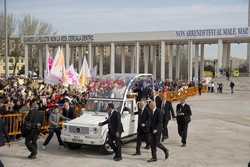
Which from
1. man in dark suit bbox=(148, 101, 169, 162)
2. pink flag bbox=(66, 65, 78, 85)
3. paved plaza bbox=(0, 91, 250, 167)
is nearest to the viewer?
paved plaza bbox=(0, 91, 250, 167)

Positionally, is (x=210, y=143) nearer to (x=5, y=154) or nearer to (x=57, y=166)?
(x=57, y=166)

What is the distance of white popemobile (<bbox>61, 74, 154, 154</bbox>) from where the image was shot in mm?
10750

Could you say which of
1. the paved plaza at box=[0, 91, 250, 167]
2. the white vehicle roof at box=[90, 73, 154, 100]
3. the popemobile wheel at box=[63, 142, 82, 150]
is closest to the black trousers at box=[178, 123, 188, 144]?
the paved plaza at box=[0, 91, 250, 167]

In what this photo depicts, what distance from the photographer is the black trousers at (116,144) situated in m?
10.3

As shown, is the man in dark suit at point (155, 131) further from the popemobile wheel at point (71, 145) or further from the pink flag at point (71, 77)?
the pink flag at point (71, 77)

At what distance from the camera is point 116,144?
10.3 meters

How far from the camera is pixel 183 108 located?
12.5 m

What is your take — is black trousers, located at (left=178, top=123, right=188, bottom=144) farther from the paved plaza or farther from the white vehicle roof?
the white vehicle roof

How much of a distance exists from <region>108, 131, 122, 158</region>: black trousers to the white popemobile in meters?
0.40

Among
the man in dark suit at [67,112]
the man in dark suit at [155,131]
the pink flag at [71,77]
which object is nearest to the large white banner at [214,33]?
the pink flag at [71,77]

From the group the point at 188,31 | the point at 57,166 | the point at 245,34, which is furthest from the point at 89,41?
the point at 57,166

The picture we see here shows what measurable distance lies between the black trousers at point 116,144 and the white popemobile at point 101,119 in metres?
0.40

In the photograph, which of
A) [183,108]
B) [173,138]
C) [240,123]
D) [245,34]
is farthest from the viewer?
[245,34]

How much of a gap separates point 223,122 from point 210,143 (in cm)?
604
